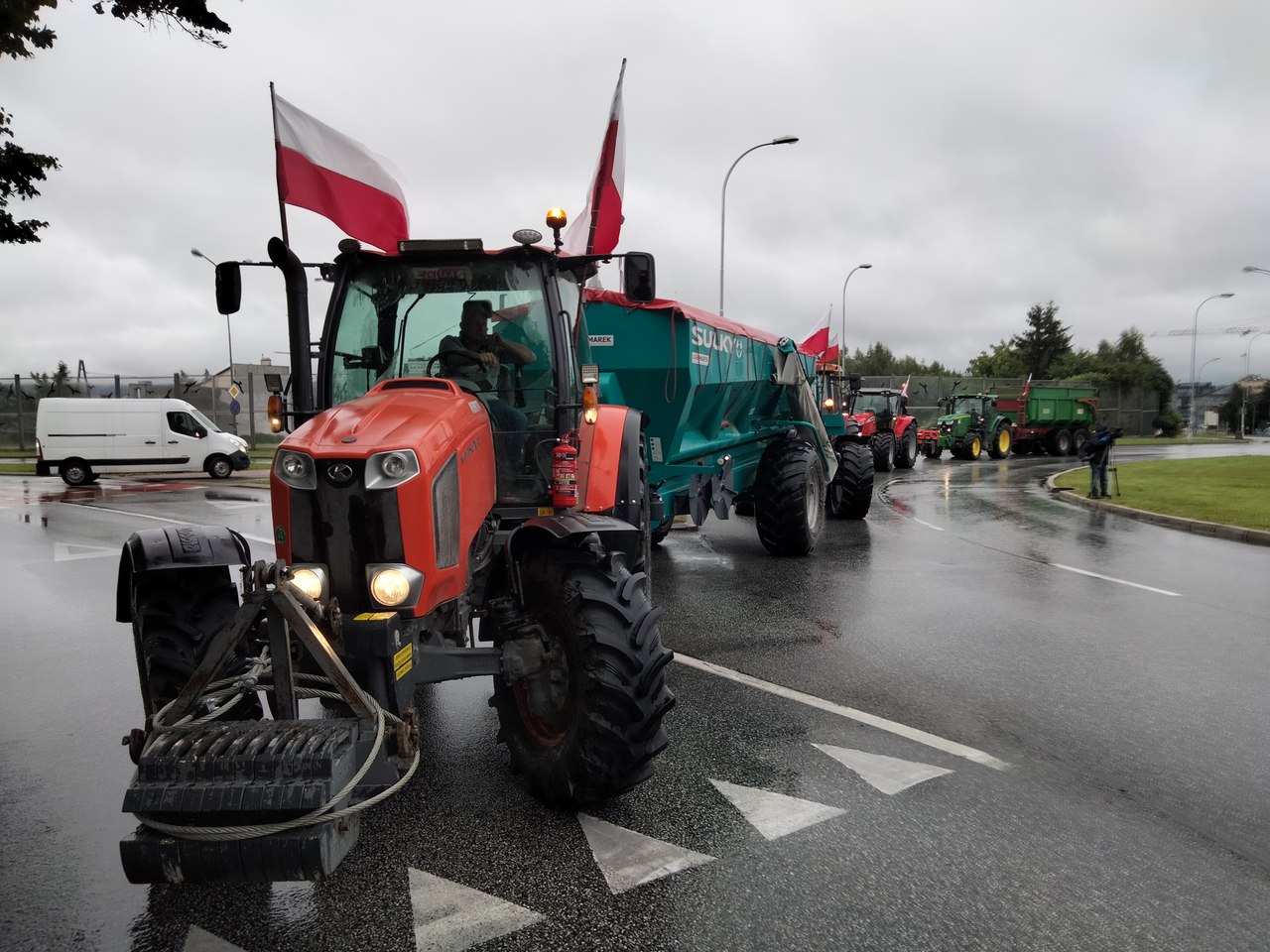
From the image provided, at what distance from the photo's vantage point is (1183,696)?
523 centimetres

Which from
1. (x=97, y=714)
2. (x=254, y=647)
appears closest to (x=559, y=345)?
(x=254, y=647)

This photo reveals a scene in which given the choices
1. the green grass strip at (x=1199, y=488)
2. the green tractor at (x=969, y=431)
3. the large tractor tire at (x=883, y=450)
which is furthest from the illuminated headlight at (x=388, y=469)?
the green tractor at (x=969, y=431)

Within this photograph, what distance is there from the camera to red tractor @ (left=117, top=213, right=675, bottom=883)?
8.47 feet

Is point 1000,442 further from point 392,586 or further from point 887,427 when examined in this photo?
point 392,586

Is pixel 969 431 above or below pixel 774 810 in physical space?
above

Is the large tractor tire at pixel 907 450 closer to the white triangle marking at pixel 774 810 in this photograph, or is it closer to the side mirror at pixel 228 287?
the white triangle marking at pixel 774 810

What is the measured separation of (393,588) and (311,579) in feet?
0.98

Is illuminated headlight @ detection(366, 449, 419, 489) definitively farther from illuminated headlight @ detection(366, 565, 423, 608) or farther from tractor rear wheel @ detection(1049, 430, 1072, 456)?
tractor rear wheel @ detection(1049, 430, 1072, 456)

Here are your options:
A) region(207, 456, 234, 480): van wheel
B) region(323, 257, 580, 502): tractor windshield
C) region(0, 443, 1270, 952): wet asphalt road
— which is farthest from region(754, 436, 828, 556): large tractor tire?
region(207, 456, 234, 480): van wheel

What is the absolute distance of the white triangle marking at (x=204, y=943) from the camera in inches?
108

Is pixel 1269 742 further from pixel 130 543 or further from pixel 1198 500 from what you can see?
pixel 1198 500

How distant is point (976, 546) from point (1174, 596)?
122 inches

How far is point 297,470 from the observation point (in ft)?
11.2

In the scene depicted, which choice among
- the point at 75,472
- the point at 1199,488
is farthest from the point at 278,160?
the point at 75,472
